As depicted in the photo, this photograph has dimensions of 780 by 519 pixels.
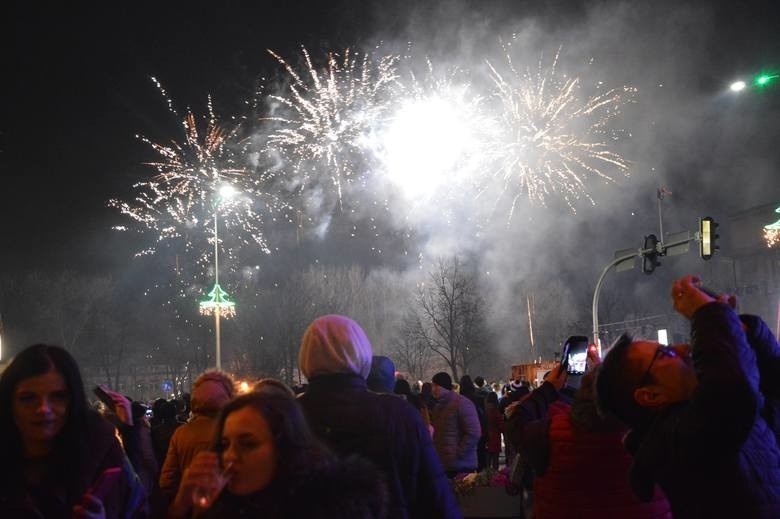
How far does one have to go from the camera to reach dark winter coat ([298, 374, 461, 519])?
11.6 ft

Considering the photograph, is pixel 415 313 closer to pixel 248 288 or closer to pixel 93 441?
pixel 248 288

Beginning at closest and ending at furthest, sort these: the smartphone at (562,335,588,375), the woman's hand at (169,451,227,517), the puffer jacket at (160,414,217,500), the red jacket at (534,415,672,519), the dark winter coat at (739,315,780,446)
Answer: the woman's hand at (169,451,227,517), the dark winter coat at (739,315,780,446), the red jacket at (534,415,672,519), the smartphone at (562,335,588,375), the puffer jacket at (160,414,217,500)

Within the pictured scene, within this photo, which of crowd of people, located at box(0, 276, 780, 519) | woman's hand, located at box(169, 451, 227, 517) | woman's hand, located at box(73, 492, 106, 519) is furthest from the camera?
woman's hand, located at box(73, 492, 106, 519)

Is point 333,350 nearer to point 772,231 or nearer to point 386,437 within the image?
point 386,437

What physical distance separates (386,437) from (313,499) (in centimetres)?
104

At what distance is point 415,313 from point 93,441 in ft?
162

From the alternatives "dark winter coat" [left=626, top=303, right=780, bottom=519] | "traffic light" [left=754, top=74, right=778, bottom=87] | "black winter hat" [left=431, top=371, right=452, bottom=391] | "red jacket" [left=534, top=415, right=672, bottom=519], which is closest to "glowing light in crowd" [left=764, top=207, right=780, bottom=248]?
"traffic light" [left=754, top=74, right=778, bottom=87]

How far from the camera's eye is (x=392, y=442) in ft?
11.7

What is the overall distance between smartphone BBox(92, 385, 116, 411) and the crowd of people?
0.04 ft

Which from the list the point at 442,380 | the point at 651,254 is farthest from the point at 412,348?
the point at 442,380

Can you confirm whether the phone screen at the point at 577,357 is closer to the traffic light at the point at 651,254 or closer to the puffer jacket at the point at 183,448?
the puffer jacket at the point at 183,448

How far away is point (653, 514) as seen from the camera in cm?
398

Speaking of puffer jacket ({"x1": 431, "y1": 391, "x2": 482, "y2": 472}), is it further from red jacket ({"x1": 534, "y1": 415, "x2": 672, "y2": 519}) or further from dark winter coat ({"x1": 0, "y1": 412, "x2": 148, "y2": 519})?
dark winter coat ({"x1": 0, "y1": 412, "x2": 148, "y2": 519})

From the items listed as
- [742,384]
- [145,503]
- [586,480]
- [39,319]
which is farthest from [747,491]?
[39,319]
